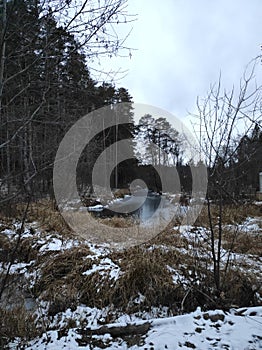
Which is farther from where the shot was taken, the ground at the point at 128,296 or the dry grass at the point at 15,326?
the dry grass at the point at 15,326

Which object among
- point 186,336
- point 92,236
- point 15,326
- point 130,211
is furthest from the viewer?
point 130,211

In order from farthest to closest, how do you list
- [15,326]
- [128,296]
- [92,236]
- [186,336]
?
[92,236]
[128,296]
[15,326]
[186,336]

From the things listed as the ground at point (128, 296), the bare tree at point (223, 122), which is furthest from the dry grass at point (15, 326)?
the bare tree at point (223, 122)

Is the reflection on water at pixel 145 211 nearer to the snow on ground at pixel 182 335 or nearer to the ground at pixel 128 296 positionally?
the ground at pixel 128 296

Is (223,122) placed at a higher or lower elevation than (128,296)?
higher

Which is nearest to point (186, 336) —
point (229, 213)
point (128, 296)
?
point (128, 296)

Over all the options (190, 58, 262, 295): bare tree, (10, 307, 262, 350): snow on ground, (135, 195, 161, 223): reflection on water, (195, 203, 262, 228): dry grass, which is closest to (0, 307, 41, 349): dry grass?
(10, 307, 262, 350): snow on ground

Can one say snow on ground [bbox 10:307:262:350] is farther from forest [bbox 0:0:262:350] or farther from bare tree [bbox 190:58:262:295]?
bare tree [bbox 190:58:262:295]

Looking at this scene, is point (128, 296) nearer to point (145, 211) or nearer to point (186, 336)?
point (186, 336)

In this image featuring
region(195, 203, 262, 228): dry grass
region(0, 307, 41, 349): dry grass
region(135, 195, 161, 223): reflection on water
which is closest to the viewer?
region(0, 307, 41, 349): dry grass

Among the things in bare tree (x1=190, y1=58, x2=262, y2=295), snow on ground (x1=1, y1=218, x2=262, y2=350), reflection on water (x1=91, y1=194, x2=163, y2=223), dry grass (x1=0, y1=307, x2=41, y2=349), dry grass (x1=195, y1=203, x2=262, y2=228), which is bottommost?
dry grass (x1=0, y1=307, x2=41, y2=349)

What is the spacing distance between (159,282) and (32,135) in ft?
6.84

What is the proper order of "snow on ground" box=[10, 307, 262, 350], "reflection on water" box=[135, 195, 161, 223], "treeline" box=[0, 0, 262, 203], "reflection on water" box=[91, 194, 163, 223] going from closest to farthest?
"treeline" box=[0, 0, 262, 203] → "snow on ground" box=[10, 307, 262, 350] → "reflection on water" box=[135, 195, 161, 223] → "reflection on water" box=[91, 194, 163, 223]

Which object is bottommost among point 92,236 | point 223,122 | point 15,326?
point 15,326
